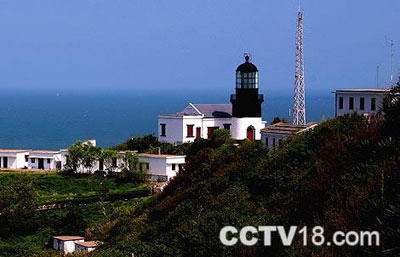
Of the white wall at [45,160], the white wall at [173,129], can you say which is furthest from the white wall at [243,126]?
the white wall at [45,160]

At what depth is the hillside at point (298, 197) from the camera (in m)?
13.0

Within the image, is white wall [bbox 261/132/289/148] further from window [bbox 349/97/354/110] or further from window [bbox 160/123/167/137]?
window [bbox 160/123/167/137]

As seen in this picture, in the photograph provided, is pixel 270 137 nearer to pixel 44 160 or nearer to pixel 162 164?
pixel 162 164

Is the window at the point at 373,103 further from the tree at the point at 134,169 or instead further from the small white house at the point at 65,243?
the small white house at the point at 65,243

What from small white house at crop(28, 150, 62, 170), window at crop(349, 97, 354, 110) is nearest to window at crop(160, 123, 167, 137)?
small white house at crop(28, 150, 62, 170)

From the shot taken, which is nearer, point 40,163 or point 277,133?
point 277,133

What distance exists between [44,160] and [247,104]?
1383 cm

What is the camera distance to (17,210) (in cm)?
3450

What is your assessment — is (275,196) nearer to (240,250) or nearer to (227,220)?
(227,220)

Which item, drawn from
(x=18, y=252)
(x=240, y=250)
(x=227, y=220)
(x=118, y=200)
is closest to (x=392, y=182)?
(x=240, y=250)

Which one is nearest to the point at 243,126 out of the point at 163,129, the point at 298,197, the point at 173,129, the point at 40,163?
the point at 173,129

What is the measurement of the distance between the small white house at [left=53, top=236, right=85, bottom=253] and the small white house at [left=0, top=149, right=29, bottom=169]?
26.2 meters

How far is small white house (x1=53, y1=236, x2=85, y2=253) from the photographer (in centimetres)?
2759

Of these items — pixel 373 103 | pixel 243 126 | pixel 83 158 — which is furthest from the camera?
pixel 243 126
